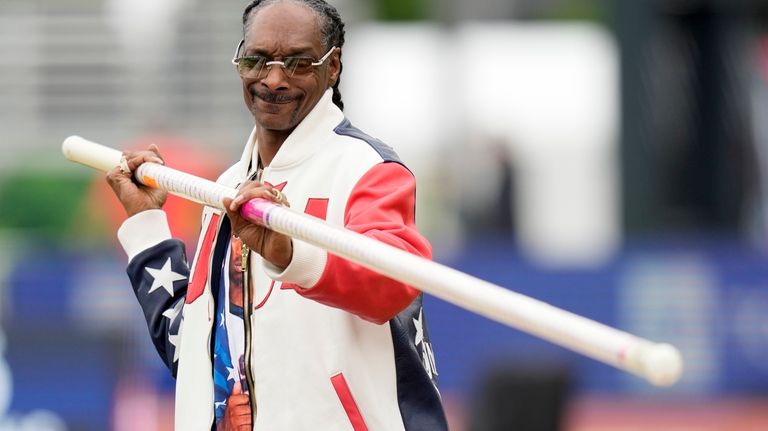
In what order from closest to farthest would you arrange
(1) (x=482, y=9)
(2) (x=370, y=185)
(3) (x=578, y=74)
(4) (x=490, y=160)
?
(2) (x=370, y=185)
(4) (x=490, y=160)
(1) (x=482, y=9)
(3) (x=578, y=74)

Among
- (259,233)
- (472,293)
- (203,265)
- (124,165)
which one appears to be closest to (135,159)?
(124,165)

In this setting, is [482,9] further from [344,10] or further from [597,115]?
[597,115]

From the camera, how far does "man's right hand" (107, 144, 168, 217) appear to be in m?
3.91

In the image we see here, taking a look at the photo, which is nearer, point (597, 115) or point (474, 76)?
point (474, 76)

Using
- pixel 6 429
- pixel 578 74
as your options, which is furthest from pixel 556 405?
pixel 578 74

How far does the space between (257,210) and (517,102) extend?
64.7ft

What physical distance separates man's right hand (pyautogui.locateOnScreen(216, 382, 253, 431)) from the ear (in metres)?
0.72

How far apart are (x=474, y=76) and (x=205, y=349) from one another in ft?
60.0

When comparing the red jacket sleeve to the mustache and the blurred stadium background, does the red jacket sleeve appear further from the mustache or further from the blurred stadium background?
the blurred stadium background

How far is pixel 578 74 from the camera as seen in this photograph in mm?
22906

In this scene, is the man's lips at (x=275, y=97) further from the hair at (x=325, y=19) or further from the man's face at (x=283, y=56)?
the hair at (x=325, y=19)

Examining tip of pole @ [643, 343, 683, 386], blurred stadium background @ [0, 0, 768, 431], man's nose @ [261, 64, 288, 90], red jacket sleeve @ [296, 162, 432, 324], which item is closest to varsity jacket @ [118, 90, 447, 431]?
red jacket sleeve @ [296, 162, 432, 324]

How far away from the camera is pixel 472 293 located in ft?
9.65

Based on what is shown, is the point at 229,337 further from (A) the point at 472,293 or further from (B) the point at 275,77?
(A) the point at 472,293
